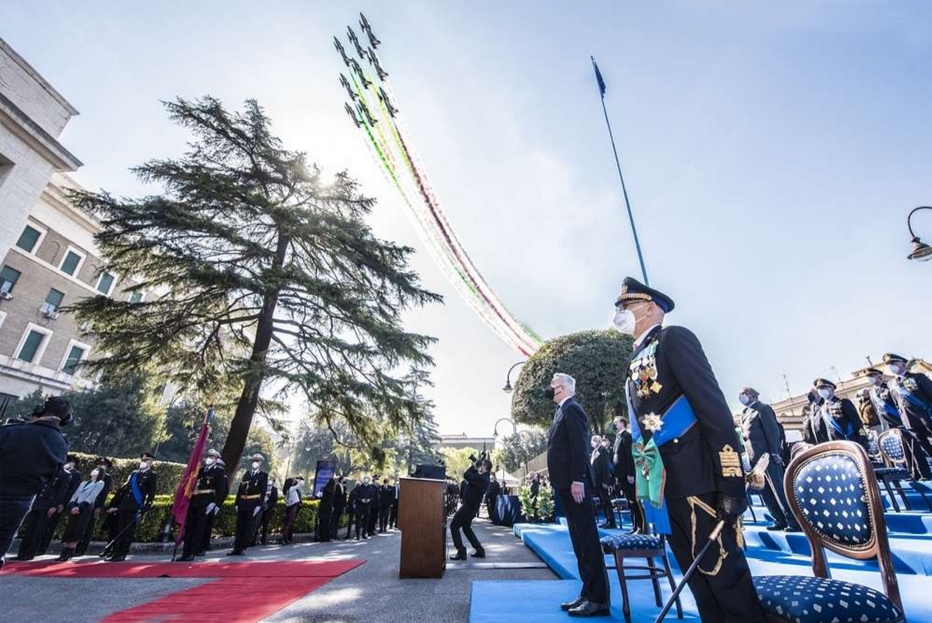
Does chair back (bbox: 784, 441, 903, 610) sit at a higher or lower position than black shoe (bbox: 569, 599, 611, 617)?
higher

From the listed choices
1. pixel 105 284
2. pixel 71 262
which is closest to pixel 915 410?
pixel 71 262

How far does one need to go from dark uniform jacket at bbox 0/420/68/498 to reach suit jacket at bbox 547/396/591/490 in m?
4.90

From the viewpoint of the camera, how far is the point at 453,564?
6.44m

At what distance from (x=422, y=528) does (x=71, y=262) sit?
37004 millimetres

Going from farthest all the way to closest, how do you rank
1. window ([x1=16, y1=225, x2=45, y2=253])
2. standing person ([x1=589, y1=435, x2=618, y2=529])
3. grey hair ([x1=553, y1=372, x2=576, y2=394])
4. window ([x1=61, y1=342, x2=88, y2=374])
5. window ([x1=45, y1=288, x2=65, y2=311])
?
window ([x1=61, y1=342, x2=88, y2=374])
window ([x1=45, y1=288, x2=65, y2=311])
window ([x1=16, y1=225, x2=45, y2=253])
standing person ([x1=589, y1=435, x2=618, y2=529])
grey hair ([x1=553, y1=372, x2=576, y2=394])

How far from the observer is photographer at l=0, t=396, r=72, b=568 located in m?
3.81

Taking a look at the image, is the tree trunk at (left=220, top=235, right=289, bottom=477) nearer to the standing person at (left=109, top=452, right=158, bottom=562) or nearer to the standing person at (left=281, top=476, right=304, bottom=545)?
the standing person at (left=281, top=476, right=304, bottom=545)

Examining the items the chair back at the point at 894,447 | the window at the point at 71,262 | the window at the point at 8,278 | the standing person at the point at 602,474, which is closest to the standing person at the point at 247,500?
the standing person at the point at 602,474

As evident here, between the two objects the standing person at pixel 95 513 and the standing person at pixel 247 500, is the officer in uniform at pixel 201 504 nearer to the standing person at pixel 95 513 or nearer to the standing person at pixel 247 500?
the standing person at pixel 247 500

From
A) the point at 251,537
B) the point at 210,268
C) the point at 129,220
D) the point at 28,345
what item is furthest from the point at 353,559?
the point at 28,345

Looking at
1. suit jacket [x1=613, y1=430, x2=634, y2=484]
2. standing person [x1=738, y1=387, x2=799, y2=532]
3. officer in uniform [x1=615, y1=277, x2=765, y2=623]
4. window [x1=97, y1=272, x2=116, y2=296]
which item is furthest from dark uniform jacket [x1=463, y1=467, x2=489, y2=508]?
window [x1=97, y1=272, x2=116, y2=296]

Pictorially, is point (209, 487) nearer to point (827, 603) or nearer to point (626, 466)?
point (626, 466)

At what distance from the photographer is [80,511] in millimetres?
8531

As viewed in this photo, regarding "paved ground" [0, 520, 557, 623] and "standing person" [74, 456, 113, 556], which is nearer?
"paved ground" [0, 520, 557, 623]
